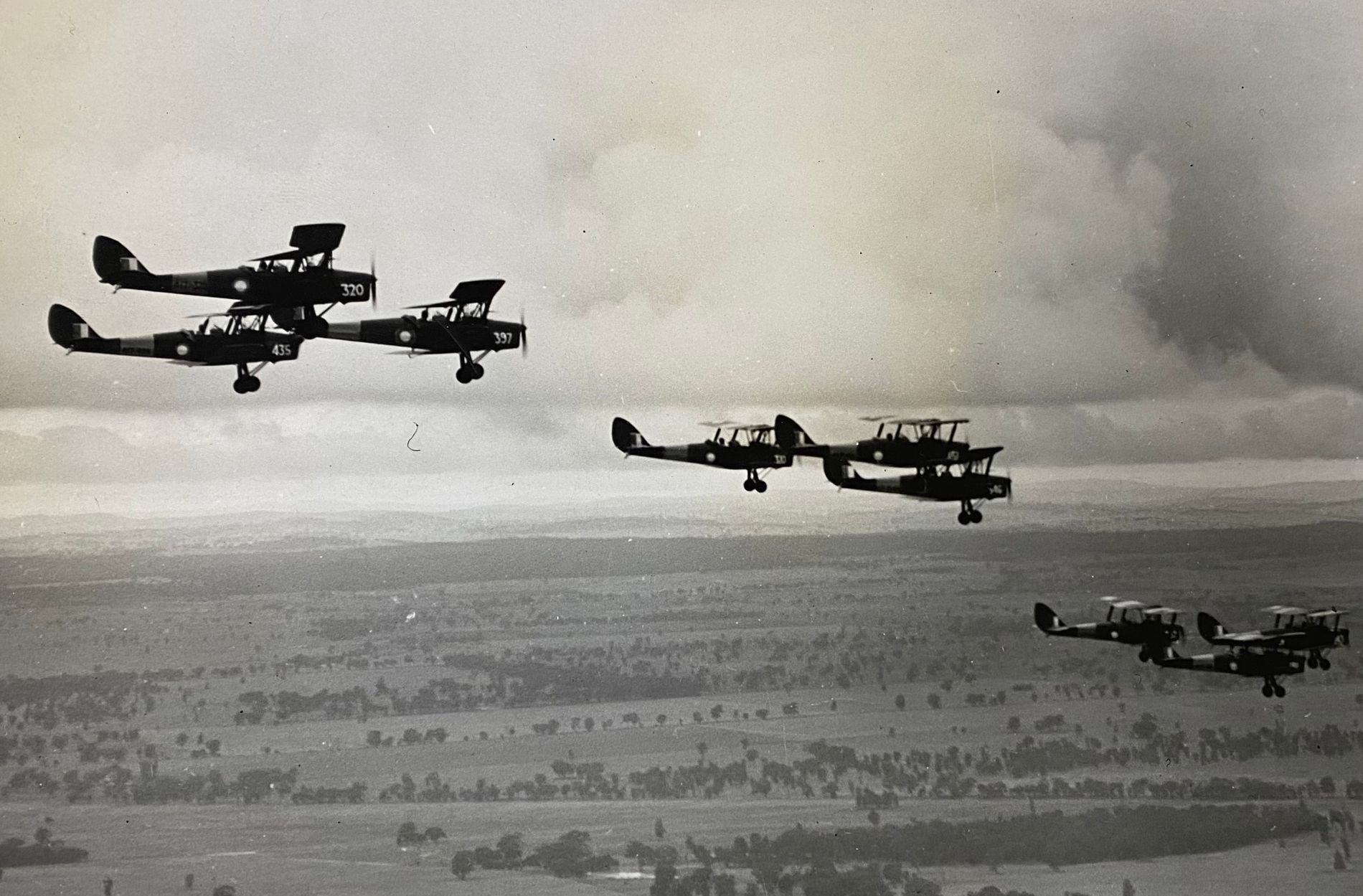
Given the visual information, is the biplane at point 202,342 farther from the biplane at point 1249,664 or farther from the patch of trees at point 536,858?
the biplane at point 1249,664

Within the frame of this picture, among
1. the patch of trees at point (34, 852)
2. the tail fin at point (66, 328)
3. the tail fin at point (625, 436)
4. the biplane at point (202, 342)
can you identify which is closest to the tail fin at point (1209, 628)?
the tail fin at point (625, 436)

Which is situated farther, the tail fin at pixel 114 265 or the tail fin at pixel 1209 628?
the tail fin at pixel 1209 628

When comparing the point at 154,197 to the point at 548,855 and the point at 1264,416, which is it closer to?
the point at 548,855

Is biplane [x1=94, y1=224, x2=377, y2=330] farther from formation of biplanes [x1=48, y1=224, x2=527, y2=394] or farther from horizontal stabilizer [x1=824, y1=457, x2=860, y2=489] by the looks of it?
horizontal stabilizer [x1=824, y1=457, x2=860, y2=489]

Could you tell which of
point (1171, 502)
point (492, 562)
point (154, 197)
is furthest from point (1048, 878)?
point (154, 197)

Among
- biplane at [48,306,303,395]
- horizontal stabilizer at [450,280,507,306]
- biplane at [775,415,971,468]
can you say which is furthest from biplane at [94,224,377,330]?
biplane at [775,415,971,468]
